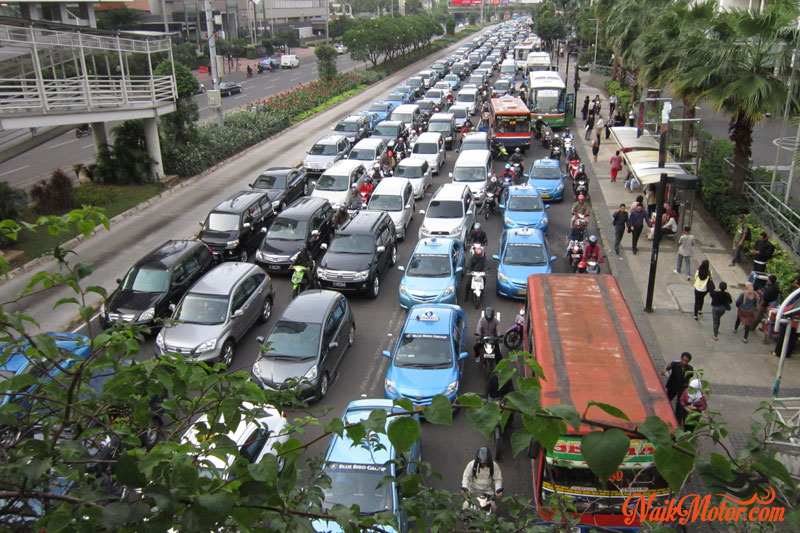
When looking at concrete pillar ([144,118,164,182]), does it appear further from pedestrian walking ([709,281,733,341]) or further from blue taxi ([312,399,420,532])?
pedestrian walking ([709,281,733,341])

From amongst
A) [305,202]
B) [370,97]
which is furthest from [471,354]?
[370,97]

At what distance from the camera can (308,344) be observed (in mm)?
12672

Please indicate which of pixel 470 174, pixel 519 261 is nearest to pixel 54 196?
pixel 470 174

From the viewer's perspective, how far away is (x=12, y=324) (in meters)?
3.60

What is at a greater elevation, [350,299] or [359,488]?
[359,488]

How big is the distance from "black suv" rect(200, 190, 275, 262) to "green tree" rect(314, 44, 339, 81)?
3049 cm

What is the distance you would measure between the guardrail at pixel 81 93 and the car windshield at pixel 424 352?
13.6 metres

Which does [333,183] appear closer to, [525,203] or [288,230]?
[288,230]

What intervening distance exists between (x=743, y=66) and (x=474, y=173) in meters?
9.81

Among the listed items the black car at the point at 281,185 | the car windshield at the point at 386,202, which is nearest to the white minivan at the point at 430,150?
the black car at the point at 281,185

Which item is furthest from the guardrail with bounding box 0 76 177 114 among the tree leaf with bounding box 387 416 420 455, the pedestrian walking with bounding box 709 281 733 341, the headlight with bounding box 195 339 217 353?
the tree leaf with bounding box 387 416 420 455

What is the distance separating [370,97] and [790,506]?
48238 millimetres

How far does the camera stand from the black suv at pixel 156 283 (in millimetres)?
14547

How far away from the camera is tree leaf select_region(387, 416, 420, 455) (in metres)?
2.91
